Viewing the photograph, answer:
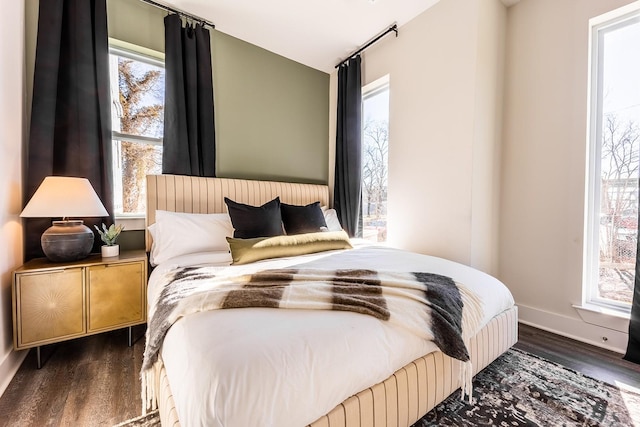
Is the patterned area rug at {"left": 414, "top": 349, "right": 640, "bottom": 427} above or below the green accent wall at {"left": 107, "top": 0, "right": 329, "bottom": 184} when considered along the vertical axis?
below

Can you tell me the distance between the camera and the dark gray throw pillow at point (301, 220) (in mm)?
2432

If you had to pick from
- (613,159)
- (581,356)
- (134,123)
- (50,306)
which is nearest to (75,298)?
(50,306)

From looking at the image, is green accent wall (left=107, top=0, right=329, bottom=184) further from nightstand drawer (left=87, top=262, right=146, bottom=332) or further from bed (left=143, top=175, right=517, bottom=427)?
bed (left=143, top=175, right=517, bottom=427)

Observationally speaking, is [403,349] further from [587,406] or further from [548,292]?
[548,292]

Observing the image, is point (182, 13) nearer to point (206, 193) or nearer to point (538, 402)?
point (206, 193)

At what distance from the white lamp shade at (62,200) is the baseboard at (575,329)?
341 centimetres

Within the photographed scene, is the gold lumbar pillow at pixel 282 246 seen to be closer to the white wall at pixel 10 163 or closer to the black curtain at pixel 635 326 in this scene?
the white wall at pixel 10 163

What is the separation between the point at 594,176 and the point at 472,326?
5.70ft

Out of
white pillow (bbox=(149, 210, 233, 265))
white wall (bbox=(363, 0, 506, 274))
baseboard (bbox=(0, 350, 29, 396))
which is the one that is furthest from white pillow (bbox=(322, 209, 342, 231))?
baseboard (bbox=(0, 350, 29, 396))

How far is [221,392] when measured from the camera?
0.69m

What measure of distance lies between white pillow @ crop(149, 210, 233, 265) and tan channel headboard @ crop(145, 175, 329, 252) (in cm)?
18

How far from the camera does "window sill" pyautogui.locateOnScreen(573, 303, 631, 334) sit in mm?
1844

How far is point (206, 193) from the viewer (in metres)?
2.49

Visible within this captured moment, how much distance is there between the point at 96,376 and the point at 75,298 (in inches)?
19.6
